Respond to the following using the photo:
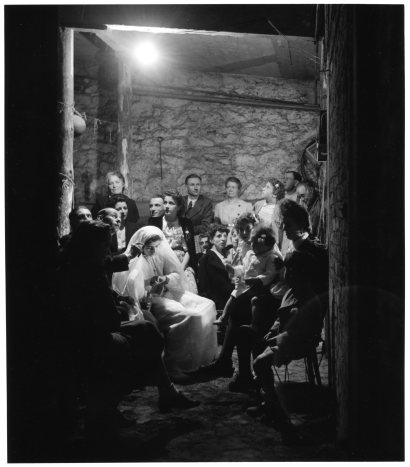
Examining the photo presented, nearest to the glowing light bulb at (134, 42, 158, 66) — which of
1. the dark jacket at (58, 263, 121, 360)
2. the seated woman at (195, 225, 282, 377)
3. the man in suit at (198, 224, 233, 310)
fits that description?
the man in suit at (198, 224, 233, 310)

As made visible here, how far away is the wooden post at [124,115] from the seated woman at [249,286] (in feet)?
13.3

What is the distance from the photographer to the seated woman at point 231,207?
7.81 metres

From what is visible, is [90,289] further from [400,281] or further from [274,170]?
[274,170]

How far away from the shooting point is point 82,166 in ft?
28.6

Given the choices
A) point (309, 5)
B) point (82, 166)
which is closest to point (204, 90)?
point (82, 166)

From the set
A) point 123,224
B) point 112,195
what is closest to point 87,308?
point 123,224

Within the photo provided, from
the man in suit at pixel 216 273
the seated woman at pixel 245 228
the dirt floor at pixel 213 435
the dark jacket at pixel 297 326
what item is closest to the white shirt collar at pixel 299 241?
the dark jacket at pixel 297 326

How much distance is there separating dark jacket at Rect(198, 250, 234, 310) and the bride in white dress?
82cm

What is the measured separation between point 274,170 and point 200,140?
1545 mm

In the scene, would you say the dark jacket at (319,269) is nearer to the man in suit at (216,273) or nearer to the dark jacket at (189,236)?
the man in suit at (216,273)

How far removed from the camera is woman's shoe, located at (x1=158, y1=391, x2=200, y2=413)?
3973 mm

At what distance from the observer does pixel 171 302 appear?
196 inches

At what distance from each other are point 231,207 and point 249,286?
333 centimetres

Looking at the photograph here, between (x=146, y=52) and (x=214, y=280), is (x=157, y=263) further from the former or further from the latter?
(x=146, y=52)
